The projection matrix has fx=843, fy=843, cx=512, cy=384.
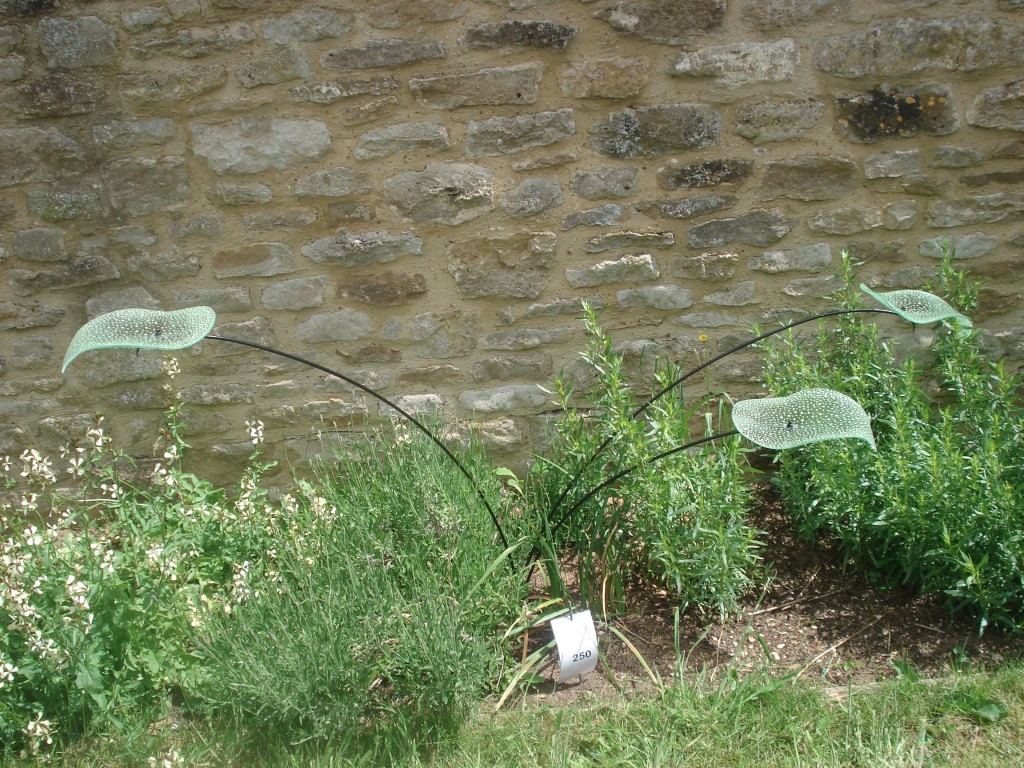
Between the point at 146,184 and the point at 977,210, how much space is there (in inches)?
123

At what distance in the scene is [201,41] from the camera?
3025 mm

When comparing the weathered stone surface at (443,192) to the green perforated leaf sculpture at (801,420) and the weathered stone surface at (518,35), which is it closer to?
the weathered stone surface at (518,35)

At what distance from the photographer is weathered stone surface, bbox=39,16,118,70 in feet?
→ 9.94

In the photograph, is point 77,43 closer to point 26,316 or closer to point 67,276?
point 67,276

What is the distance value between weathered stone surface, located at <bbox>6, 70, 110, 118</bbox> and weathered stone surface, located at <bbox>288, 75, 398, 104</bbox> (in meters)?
0.72

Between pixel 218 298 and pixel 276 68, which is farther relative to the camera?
pixel 218 298

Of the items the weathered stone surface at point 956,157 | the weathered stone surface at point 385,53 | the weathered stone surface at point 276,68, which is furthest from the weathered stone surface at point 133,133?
the weathered stone surface at point 956,157

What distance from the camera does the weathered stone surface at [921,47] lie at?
3037 millimetres

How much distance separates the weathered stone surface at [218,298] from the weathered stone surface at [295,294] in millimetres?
67

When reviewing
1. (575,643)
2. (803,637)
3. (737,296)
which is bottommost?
(803,637)

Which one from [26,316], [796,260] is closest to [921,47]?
[796,260]

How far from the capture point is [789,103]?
309 centimetres

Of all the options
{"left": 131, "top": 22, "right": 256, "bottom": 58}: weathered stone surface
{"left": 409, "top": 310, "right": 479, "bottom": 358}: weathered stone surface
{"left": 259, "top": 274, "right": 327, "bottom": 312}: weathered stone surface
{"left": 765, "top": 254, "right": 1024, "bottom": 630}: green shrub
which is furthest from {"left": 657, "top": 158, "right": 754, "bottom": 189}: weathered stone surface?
{"left": 131, "top": 22, "right": 256, "bottom": 58}: weathered stone surface

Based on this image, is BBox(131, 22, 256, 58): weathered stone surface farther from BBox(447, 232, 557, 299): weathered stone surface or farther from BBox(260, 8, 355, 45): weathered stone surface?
BBox(447, 232, 557, 299): weathered stone surface
